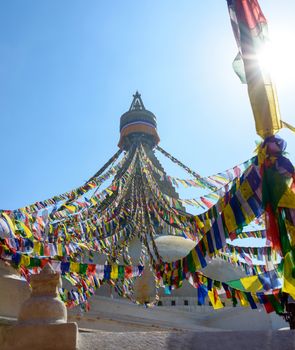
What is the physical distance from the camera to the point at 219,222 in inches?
203

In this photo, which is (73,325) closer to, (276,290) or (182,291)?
(276,290)

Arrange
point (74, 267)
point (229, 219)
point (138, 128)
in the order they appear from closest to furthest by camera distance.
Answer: point (229, 219) → point (74, 267) → point (138, 128)

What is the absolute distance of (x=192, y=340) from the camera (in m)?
3.36

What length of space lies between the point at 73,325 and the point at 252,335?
4.87 ft

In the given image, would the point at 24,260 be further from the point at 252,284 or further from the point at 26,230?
the point at 252,284

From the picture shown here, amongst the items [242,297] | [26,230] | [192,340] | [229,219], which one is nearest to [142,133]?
[26,230]

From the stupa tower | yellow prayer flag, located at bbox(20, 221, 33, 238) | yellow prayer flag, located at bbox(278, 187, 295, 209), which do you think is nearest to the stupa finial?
the stupa tower

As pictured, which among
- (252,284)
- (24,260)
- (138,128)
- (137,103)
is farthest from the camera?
(137,103)

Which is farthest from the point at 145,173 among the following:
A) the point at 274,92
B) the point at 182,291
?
the point at 274,92

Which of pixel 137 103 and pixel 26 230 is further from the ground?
pixel 137 103

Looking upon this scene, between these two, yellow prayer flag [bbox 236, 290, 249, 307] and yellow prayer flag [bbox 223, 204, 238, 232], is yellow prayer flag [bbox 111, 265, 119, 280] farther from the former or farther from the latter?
yellow prayer flag [bbox 223, 204, 238, 232]

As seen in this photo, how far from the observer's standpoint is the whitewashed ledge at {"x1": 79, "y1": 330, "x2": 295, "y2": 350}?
10.5 ft

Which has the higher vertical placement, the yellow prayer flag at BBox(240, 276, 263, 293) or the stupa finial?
the stupa finial

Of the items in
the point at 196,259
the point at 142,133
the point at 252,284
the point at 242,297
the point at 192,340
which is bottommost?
the point at 192,340
